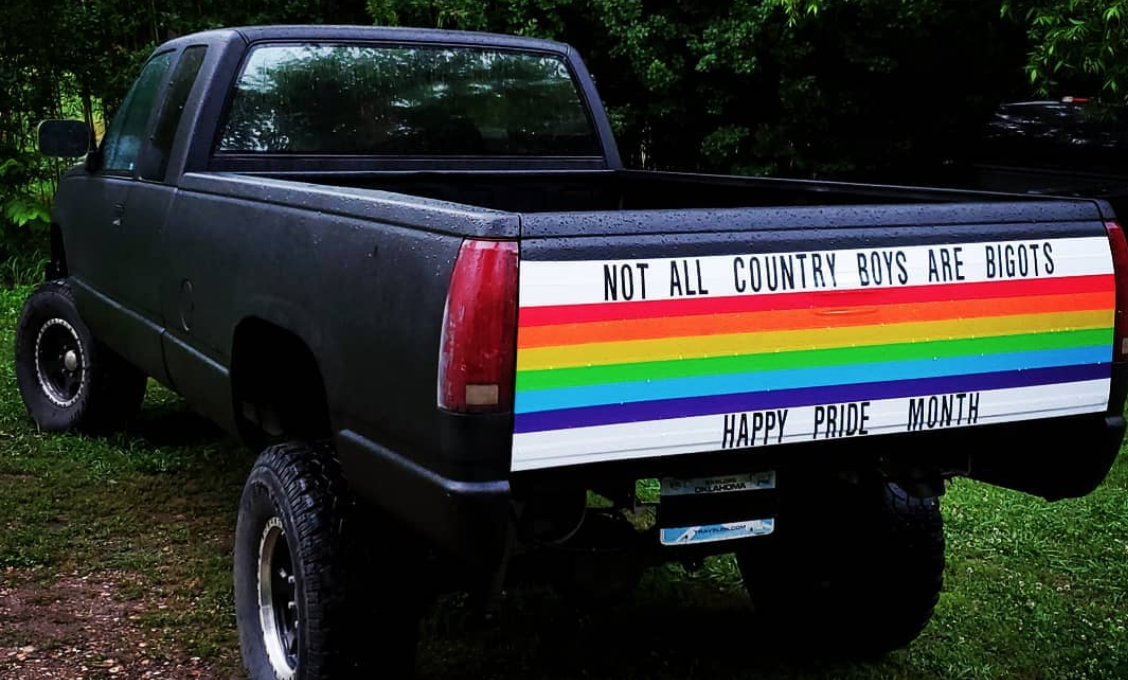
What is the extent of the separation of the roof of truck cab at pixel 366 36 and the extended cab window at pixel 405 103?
34 mm

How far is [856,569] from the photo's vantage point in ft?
13.0

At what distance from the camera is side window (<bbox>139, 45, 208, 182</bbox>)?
461 centimetres

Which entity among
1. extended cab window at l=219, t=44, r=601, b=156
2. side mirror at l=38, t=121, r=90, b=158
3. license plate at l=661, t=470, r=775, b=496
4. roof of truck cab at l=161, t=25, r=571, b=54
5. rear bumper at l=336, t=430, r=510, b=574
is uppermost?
roof of truck cab at l=161, t=25, r=571, b=54

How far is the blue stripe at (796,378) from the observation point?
2.67 meters

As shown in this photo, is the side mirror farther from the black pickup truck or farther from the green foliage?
the green foliage

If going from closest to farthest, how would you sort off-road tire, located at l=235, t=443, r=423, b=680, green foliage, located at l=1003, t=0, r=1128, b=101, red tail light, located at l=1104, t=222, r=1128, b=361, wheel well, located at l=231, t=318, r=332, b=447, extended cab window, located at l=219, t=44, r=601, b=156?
off-road tire, located at l=235, t=443, r=423, b=680 < red tail light, located at l=1104, t=222, r=1128, b=361 < wheel well, located at l=231, t=318, r=332, b=447 < extended cab window, located at l=219, t=44, r=601, b=156 < green foliage, located at l=1003, t=0, r=1128, b=101

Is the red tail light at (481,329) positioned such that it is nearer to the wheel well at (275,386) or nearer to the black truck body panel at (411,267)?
the black truck body panel at (411,267)

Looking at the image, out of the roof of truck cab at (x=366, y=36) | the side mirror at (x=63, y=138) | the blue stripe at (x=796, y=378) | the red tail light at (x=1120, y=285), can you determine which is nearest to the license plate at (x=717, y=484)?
the blue stripe at (x=796, y=378)

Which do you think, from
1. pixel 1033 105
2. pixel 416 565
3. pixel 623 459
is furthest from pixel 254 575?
pixel 1033 105

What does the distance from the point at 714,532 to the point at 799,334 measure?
571 mm

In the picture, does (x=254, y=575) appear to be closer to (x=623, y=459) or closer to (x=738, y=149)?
(x=623, y=459)

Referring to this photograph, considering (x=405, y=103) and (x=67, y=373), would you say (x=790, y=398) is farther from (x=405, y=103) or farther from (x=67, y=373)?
(x=67, y=373)

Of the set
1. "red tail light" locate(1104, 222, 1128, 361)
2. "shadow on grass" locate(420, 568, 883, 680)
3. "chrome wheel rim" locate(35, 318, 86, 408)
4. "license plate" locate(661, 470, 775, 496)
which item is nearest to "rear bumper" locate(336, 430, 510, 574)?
"license plate" locate(661, 470, 775, 496)

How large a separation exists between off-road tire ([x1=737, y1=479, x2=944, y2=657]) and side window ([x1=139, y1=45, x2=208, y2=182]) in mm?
A: 2523
